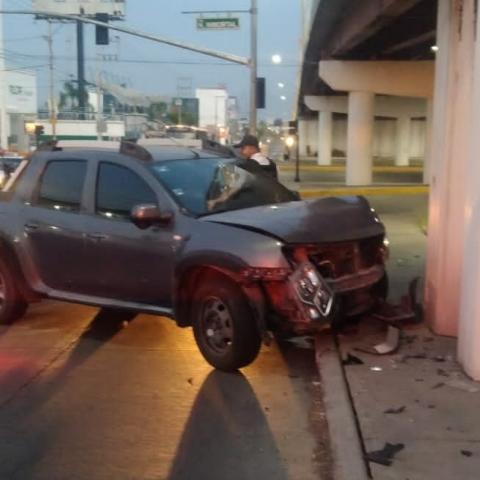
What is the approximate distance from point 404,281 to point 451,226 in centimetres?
287

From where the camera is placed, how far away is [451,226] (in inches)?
269

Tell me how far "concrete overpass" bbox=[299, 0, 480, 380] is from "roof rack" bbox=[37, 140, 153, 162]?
8.61 ft

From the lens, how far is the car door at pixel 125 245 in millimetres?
6691

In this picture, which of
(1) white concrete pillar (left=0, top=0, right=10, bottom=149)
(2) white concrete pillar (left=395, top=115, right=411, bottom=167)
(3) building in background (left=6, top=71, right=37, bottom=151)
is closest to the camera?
(2) white concrete pillar (left=395, top=115, right=411, bottom=167)

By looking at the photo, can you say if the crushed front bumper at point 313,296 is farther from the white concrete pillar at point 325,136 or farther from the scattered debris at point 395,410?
the white concrete pillar at point 325,136

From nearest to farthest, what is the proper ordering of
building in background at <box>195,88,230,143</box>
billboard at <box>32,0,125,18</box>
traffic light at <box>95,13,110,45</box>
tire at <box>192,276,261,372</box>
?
tire at <box>192,276,261,372</box> → traffic light at <box>95,13,110,45</box> → billboard at <box>32,0,125,18</box> → building in background at <box>195,88,230,143</box>

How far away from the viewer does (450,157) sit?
673 cm

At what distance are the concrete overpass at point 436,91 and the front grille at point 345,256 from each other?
0.59 metres

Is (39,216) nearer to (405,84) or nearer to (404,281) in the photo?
(404,281)

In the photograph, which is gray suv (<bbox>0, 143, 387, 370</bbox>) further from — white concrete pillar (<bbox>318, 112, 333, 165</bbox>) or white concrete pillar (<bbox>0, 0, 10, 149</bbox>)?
white concrete pillar (<bbox>0, 0, 10, 149</bbox>)

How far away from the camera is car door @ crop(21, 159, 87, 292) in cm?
743

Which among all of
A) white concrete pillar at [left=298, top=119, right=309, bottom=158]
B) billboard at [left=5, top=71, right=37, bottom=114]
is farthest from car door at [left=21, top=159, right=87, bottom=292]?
white concrete pillar at [left=298, top=119, right=309, bottom=158]

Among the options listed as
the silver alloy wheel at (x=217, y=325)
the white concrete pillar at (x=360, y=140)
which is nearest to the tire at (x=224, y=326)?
the silver alloy wheel at (x=217, y=325)

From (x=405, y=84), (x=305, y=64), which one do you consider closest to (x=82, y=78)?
(x=305, y=64)
